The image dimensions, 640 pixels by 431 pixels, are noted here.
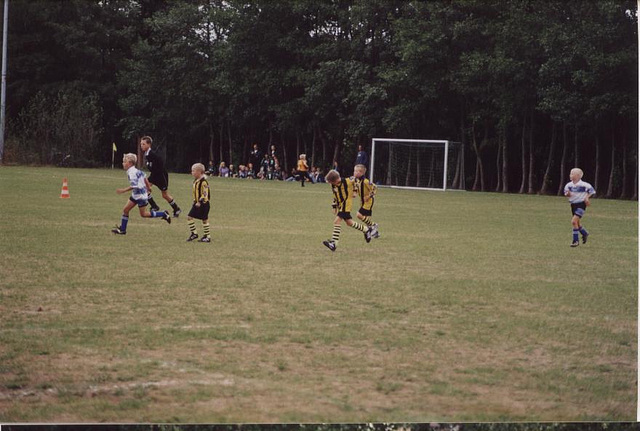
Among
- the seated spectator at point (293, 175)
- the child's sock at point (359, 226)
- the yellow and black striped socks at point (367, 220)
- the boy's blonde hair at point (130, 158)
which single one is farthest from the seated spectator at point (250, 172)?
the yellow and black striped socks at point (367, 220)

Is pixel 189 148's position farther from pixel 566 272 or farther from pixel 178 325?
pixel 566 272

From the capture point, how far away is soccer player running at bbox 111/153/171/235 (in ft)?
15.7

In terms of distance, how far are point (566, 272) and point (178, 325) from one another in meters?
2.25

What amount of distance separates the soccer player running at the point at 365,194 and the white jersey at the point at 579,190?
1.34 metres

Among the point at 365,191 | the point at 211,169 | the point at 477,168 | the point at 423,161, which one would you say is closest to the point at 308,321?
the point at 211,169

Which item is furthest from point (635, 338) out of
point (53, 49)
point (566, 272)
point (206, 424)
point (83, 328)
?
point (53, 49)

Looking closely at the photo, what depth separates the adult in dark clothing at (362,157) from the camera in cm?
529

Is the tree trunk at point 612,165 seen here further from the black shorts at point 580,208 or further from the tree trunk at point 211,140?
the tree trunk at point 211,140

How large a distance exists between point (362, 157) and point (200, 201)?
1.08 meters

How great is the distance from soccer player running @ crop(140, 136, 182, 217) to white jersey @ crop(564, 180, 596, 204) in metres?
2.32

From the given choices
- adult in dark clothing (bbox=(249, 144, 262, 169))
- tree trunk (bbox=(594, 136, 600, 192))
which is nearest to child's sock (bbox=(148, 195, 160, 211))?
adult in dark clothing (bbox=(249, 144, 262, 169))

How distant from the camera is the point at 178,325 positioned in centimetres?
338

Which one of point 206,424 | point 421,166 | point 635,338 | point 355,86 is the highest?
point 355,86

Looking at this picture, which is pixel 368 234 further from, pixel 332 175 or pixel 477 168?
pixel 477 168
